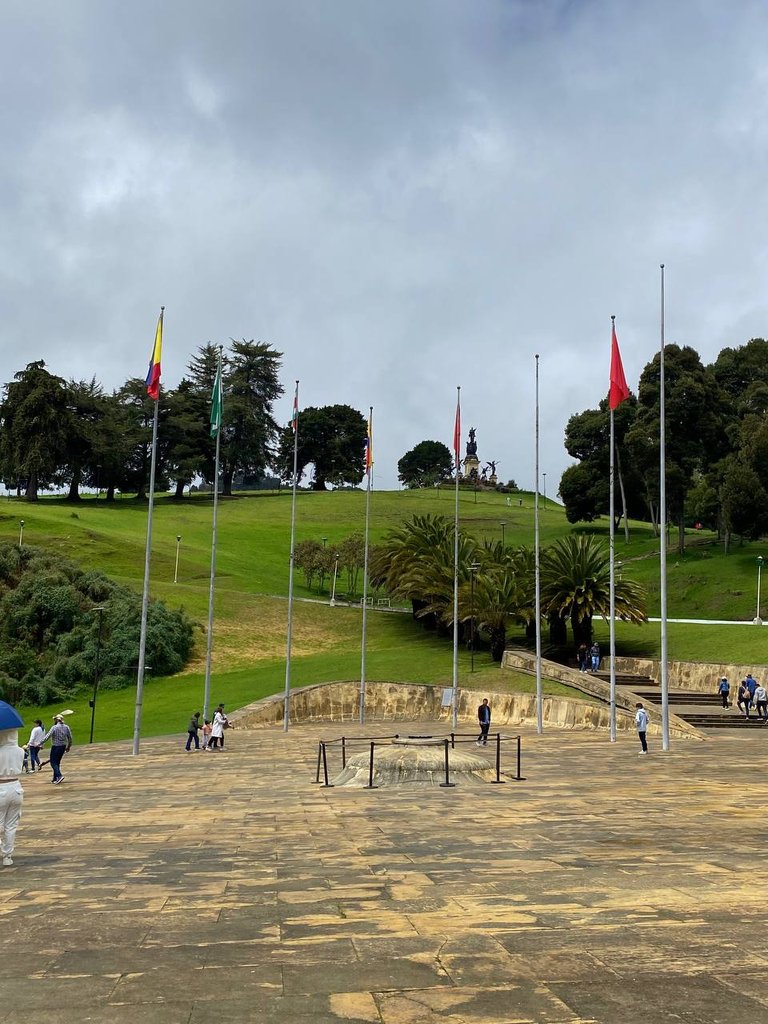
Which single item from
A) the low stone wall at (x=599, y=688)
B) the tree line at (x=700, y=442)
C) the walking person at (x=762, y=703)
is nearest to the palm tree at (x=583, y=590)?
the low stone wall at (x=599, y=688)

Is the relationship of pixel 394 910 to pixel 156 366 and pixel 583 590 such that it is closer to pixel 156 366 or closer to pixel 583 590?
pixel 156 366

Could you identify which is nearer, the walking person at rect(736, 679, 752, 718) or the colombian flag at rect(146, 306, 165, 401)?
the colombian flag at rect(146, 306, 165, 401)

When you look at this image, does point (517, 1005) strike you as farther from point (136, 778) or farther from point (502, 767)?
point (136, 778)

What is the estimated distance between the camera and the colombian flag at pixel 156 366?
2927 cm

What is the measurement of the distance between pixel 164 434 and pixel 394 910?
10286 cm

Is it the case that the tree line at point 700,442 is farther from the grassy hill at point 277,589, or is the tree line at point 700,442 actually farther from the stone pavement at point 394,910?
the stone pavement at point 394,910

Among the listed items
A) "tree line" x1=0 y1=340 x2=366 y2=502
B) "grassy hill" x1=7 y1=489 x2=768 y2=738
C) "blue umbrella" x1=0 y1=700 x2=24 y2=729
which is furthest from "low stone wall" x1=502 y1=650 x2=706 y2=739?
"tree line" x1=0 y1=340 x2=366 y2=502

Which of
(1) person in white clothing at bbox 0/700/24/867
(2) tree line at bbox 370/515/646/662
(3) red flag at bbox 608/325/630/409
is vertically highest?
(3) red flag at bbox 608/325/630/409

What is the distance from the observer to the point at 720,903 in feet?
27.4

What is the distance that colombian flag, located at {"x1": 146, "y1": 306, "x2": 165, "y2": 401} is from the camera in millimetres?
29266

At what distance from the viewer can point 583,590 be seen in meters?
42.4

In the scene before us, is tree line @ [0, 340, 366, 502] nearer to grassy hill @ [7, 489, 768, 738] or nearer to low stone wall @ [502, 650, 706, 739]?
grassy hill @ [7, 489, 768, 738]

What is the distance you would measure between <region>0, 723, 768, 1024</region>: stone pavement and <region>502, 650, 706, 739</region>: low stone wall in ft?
40.7

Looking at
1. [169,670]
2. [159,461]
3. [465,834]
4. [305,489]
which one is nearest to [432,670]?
[169,670]
